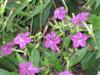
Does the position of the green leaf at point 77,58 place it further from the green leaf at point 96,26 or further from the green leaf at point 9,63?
the green leaf at point 9,63

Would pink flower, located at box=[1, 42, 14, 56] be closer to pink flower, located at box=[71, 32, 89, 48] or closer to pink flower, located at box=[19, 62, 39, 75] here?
pink flower, located at box=[19, 62, 39, 75]

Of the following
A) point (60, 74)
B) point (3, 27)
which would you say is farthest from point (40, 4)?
point (60, 74)

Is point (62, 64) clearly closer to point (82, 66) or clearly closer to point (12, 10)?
point (82, 66)

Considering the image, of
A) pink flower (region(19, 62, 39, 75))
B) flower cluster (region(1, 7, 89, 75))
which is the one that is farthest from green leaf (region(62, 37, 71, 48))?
pink flower (region(19, 62, 39, 75))

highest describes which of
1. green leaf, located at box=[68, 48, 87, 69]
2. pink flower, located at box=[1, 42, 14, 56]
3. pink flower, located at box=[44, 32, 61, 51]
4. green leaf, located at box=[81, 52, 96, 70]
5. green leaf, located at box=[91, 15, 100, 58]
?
green leaf, located at box=[91, 15, 100, 58]

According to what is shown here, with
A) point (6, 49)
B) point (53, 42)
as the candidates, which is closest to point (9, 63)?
point (6, 49)

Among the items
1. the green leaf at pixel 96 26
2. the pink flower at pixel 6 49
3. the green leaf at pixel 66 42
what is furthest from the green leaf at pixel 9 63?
the green leaf at pixel 96 26
